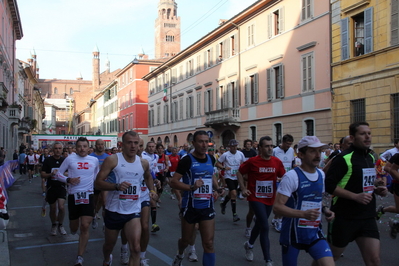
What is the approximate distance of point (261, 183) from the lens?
6.83 m

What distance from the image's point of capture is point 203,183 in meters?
5.61

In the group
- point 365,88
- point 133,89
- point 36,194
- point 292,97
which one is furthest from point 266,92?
point 133,89

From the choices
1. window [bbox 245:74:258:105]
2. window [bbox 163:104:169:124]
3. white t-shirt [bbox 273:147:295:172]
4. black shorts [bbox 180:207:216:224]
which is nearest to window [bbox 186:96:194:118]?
window [bbox 163:104:169:124]

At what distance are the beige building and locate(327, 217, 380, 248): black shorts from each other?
59.8ft

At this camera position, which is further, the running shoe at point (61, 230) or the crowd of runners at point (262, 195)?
the running shoe at point (61, 230)

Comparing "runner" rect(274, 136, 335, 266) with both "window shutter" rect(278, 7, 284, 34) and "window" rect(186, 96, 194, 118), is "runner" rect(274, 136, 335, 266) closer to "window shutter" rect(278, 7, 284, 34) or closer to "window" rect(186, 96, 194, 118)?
"window shutter" rect(278, 7, 284, 34)

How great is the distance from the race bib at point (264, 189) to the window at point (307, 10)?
18588 mm

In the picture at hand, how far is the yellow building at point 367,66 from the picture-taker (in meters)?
18.1

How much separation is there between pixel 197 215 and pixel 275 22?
23.5 meters

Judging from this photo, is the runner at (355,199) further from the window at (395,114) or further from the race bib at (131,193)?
the window at (395,114)

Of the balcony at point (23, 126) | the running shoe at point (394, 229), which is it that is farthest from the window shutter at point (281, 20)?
the balcony at point (23, 126)

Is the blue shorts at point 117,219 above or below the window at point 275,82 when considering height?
below

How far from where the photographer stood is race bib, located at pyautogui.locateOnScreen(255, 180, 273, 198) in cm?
679

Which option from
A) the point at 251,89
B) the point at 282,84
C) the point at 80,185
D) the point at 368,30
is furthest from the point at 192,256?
the point at 251,89
